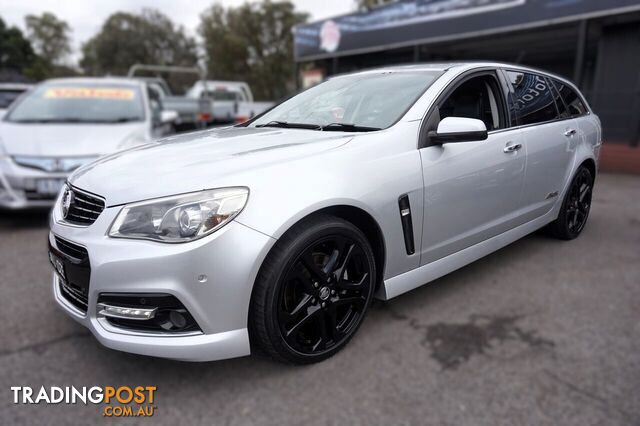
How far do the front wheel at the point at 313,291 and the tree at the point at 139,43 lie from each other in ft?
147

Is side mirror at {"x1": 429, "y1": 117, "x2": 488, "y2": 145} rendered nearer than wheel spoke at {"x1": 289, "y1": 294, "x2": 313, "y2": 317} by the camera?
No

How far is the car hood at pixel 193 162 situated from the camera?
Answer: 6.11 ft

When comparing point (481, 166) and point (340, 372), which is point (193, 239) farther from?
point (481, 166)

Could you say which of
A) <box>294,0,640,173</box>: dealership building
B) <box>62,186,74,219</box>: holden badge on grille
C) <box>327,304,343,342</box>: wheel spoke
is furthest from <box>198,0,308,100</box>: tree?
<box>327,304,343,342</box>: wheel spoke

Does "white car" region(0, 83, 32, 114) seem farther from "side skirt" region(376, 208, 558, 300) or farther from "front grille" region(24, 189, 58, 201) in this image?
"side skirt" region(376, 208, 558, 300)

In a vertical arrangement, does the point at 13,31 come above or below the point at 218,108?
above

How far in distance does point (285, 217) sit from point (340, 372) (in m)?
0.80

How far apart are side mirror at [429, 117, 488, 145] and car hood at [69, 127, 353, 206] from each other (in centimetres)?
54

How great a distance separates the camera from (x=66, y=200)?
2.28m

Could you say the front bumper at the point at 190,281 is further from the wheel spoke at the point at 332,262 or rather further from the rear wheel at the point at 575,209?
the rear wheel at the point at 575,209

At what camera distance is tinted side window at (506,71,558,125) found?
315 centimetres

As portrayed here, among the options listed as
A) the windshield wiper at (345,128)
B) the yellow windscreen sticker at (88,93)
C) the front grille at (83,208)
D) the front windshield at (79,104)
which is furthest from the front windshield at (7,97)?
the windshield wiper at (345,128)

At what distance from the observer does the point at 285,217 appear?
1.86m

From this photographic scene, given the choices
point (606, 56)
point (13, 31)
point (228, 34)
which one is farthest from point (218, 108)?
point (13, 31)
